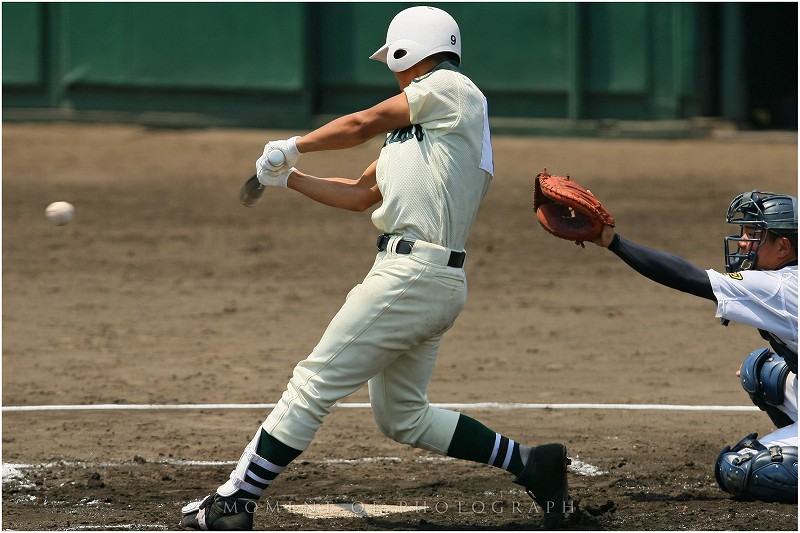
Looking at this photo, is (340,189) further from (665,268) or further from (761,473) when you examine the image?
(761,473)

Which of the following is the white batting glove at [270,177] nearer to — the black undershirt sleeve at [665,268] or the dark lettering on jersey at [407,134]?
the dark lettering on jersey at [407,134]

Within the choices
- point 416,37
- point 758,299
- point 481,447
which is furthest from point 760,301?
point 416,37

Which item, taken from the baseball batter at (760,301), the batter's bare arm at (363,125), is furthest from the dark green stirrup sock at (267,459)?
the baseball batter at (760,301)

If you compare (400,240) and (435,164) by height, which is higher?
(435,164)

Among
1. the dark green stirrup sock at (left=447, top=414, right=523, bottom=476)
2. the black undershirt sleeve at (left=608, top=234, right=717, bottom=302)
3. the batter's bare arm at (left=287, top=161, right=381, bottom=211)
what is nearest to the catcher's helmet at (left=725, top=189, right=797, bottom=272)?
the black undershirt sleeve at (left=608, top=234, right=717, bottom=302)

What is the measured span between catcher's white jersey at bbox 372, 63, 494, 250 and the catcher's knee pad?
4.61ft

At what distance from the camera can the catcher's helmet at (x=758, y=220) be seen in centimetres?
449

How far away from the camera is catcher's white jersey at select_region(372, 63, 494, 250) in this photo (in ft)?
13.7

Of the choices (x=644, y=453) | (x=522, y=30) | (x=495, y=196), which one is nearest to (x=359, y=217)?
(x=495, y=196)

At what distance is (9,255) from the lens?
10.2 meters

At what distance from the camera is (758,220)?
451 cm

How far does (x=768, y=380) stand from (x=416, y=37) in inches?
74.9

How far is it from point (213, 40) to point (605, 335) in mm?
8453

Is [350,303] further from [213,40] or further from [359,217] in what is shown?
[213,40]
